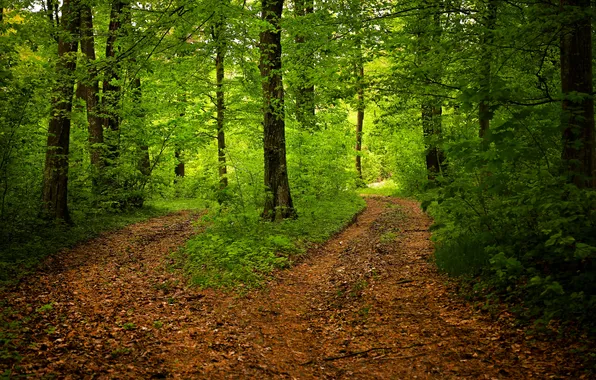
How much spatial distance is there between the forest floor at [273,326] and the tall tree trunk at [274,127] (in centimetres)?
341

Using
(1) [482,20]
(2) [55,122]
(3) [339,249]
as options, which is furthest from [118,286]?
(1) [482,20]

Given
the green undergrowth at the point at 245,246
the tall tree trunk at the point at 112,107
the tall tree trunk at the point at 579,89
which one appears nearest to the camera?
the tall tree trunk at the point at 579,89

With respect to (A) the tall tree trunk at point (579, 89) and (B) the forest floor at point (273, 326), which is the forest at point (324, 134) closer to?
(A) the tall tree trunk at point (579, 89)

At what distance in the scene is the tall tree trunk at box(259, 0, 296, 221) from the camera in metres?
12.1

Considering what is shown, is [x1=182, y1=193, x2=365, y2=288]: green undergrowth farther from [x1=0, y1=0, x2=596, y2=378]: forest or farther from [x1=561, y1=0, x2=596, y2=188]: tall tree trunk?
[x1=561, y1=0, x2=596, y2=188]: tall tree trunk

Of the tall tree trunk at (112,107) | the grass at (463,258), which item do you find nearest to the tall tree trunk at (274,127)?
the grass at (463,258)

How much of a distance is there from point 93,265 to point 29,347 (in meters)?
4.56

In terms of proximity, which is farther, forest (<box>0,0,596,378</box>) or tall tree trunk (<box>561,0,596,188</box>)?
tall tree trunk (<box>561,0,596,188</box>)

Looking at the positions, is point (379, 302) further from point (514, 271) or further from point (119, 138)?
point (119, 138)

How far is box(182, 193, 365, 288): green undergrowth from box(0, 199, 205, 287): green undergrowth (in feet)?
10.4

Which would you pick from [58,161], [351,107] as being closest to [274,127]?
[351,107]

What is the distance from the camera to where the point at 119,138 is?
16500mm

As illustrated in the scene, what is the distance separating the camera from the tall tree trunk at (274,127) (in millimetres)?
12109

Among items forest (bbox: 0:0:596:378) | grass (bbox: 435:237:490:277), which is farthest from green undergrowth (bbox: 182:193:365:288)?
grass (bbox: 435:237:490:277)
